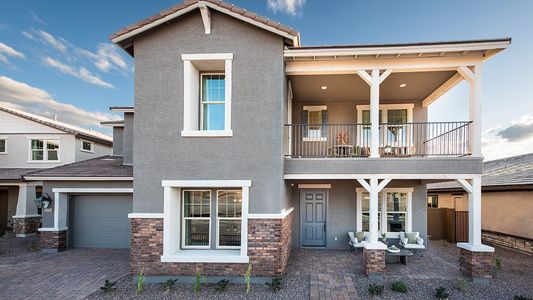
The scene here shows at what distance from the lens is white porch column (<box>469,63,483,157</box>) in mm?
7305

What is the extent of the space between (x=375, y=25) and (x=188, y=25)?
1034 centimetres

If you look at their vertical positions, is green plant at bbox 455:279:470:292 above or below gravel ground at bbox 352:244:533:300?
above

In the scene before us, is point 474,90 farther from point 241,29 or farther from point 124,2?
point 124,2

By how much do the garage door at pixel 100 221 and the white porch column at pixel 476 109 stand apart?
12.0 m

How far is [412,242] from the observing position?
31.9ft

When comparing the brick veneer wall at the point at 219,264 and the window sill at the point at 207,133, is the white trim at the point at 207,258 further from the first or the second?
the window sill at the point at 207,133

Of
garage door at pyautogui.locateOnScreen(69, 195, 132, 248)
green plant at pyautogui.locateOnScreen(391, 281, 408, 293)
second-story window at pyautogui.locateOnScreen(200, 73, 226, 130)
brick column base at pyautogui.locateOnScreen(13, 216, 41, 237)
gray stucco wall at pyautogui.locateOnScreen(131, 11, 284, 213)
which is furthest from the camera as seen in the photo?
brick column base at pyautogui.locateOnScreen(13, 216, 41, 237)

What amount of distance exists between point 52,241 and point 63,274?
133 inches

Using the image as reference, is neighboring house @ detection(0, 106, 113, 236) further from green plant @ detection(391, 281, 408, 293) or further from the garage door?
green plant @ detection(391, 281, 408, 293)

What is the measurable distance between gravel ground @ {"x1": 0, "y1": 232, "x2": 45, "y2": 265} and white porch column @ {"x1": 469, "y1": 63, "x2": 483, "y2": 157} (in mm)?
15117

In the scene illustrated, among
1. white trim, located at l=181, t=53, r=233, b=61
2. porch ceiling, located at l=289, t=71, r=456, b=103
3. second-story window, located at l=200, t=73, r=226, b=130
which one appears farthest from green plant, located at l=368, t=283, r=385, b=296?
white trim, located at l=181, t=53, r=233, b=61

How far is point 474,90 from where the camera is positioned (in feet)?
24.3

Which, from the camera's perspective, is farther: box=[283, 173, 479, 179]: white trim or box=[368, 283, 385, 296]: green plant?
box=[283, 173, 479, 179]: white trim

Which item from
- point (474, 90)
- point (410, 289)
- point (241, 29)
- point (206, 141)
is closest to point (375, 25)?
point (474, 90)
